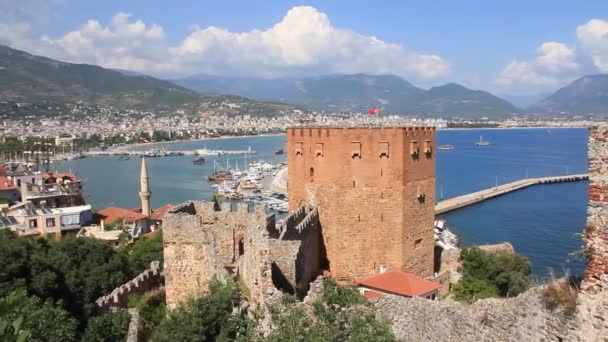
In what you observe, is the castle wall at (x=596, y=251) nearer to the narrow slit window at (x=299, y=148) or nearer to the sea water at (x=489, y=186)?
the sea water at (x=489, y=186)

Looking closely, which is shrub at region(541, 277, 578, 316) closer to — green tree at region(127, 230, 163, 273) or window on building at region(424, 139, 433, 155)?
window on building at region(424, 139, 433, 155)

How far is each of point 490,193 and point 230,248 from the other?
71.6m

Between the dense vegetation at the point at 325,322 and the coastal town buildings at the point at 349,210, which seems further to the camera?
the coastal town buildings at the point at 349,210

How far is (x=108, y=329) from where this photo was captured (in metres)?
15.7

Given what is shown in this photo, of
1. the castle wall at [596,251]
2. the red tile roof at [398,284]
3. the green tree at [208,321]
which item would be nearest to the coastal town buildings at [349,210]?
the red tile roof at [398,284]

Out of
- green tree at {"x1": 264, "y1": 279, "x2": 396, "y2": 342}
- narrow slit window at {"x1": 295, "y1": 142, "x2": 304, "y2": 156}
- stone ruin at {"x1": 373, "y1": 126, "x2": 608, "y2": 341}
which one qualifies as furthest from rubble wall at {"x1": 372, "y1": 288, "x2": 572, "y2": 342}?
narrow slit window at {"x1": 295, "y1": 142, "x2": 304, "y2": 156}

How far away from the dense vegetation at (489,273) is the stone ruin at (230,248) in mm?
6049

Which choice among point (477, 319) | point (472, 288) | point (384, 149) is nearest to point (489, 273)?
point (472, 288)

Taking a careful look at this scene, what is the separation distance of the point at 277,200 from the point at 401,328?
67972mm

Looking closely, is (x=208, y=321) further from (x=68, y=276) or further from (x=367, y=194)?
(x=68, y=276)

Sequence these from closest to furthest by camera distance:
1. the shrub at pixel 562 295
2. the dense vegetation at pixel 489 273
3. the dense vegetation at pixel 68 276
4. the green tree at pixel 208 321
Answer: the shrub at pixel 562 295 → the green tree at pixel 208 321 → the dense vegetation at pixel 68 276 → the dense vegetation at pixel 489 273

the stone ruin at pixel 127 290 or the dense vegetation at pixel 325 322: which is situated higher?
the dense vegetation at pixel 325 322

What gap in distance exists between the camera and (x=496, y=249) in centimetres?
2466

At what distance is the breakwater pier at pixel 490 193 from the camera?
71.8 m
